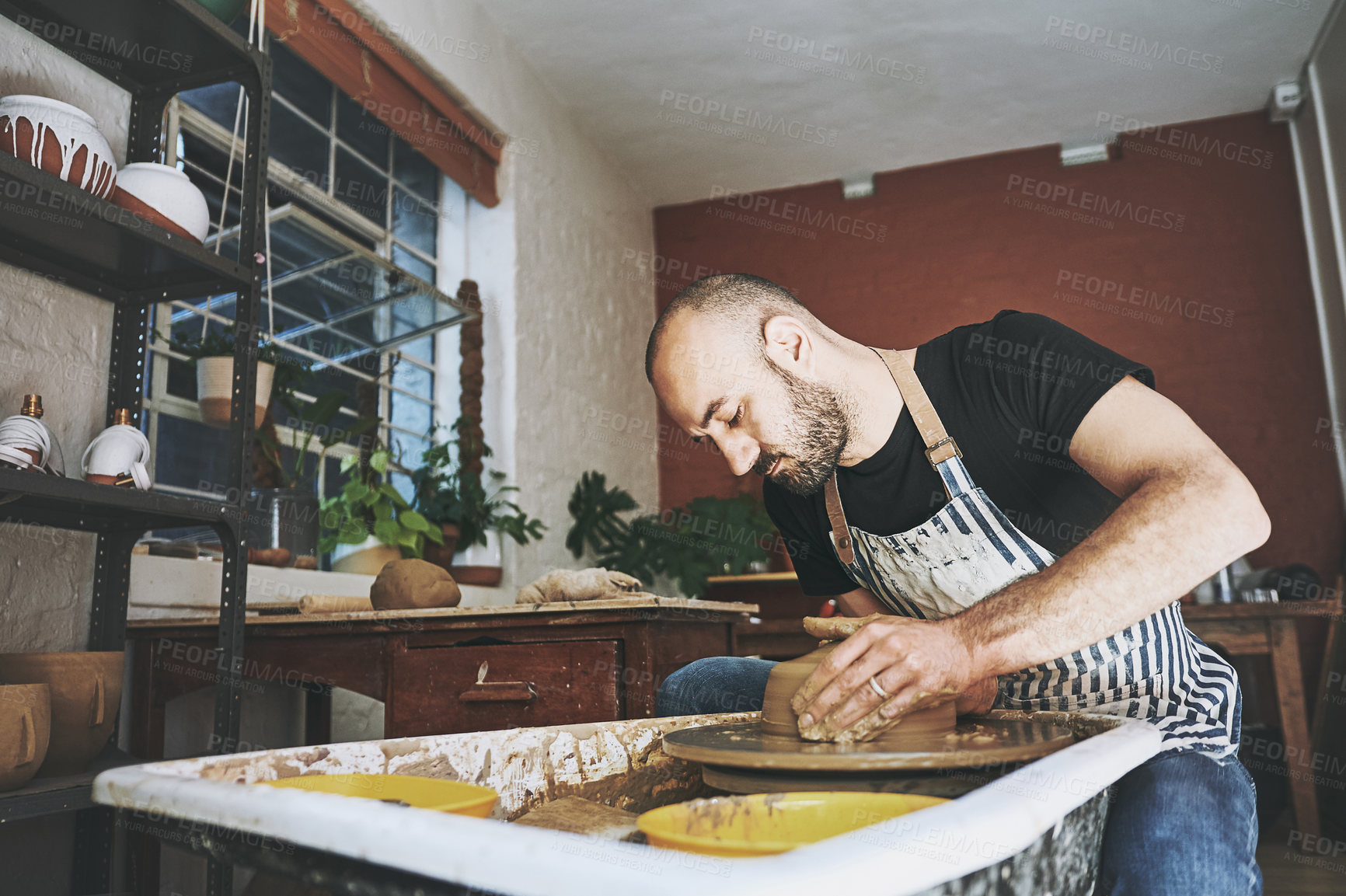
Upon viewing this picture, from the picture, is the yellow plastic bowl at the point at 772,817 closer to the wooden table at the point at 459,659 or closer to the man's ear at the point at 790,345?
the man's ear at the point at 790,345

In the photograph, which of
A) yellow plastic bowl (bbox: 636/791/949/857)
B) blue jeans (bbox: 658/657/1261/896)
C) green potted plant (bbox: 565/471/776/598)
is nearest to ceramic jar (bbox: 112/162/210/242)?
yellow plastic bowl (bbox: 636/791/949/857)

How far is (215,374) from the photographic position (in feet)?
7.68

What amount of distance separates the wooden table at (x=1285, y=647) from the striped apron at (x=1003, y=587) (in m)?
2.39

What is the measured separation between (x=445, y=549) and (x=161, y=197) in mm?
1720

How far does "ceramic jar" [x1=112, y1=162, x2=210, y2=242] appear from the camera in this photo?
1.64 metres

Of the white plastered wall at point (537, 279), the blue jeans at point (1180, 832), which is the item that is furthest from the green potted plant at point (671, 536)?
the blue jeans at point (1180, 832)

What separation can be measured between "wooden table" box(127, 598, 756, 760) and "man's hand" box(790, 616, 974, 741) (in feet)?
3.12

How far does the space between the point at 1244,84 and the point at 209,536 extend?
15.7 feet

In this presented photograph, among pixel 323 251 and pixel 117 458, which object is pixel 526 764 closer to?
pixel 117 458

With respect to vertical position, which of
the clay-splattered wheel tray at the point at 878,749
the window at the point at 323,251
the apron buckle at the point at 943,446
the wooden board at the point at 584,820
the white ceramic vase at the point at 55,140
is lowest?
the wooden board at the point at 584,820

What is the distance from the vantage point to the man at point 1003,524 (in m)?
0.85

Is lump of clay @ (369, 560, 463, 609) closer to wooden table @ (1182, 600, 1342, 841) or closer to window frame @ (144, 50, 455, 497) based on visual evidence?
window frame @ (144, 50, 455, 497)

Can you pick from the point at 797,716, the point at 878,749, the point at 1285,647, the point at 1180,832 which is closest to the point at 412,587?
the point at 797,716

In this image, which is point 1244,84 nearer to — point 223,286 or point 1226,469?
point 1226,469
